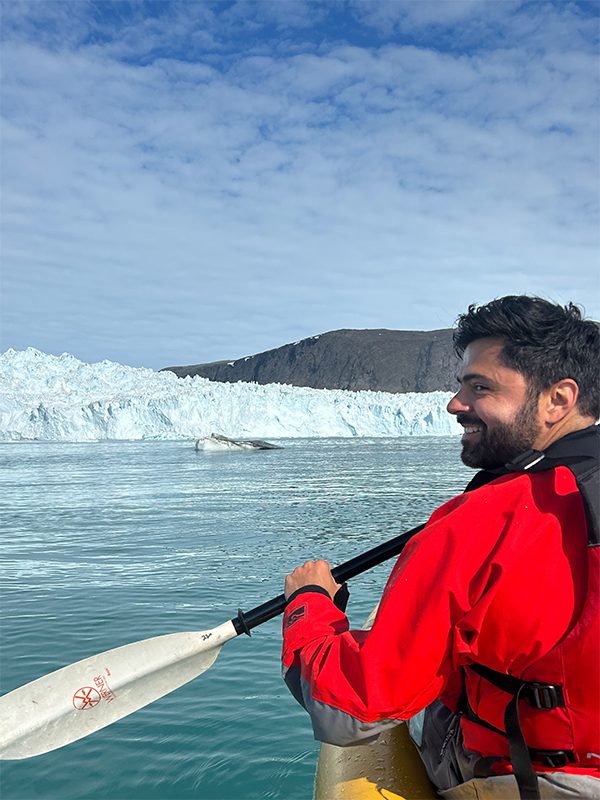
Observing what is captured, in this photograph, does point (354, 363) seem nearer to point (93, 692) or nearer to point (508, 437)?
point (93, 692)

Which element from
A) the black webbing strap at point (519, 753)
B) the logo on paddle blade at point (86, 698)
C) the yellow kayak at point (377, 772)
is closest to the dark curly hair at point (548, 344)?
the black webbing strap at point (519, 753)

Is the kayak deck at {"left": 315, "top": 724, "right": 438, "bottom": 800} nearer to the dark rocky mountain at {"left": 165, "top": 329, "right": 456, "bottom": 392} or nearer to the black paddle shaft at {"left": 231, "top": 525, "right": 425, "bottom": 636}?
the black paddle shaft at {"left": 231, "top": 525, "right": 425, "bottom": 636}

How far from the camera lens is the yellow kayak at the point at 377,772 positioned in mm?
1794

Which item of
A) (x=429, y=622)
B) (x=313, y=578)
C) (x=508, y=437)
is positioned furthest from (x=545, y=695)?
(x=313, y=578)

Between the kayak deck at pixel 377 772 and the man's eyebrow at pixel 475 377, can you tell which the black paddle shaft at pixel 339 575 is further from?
the man's eyebrow at pixel 475 377

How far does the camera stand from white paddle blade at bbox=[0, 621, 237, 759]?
2264 mm

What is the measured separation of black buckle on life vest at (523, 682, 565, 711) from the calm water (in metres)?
1.63

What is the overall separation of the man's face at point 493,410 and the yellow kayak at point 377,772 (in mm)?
992

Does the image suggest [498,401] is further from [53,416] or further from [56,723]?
[53,416]

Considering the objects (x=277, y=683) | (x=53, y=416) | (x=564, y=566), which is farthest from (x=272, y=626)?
(x=53, y=416)

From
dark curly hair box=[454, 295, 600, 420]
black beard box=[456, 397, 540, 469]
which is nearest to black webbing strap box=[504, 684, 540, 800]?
black beard box=[456, 397, 540, 469]

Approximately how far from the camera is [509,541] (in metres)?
1.14

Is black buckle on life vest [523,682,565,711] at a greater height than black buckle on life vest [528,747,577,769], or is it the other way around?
black buckle on life vest [523,682,565,711]

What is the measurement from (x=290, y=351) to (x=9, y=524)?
109014 mm
